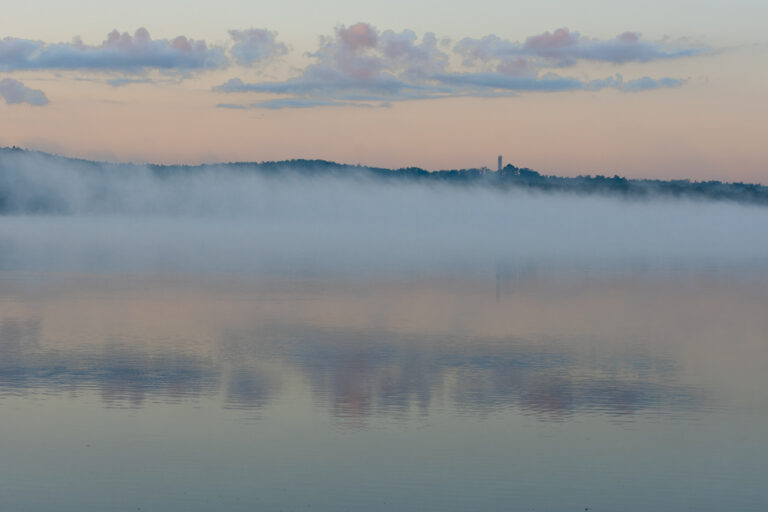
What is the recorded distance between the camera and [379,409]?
68.3 feet

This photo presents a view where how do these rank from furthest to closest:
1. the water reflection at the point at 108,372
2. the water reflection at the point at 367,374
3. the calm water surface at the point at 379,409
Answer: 1. the water reflection at the point at 108,372
2. the water reflection at the point at 367,374
3. the calm water surface at the point at 379,409

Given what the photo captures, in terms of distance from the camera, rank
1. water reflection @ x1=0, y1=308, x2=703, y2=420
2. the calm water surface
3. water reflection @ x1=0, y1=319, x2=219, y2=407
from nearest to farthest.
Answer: the calm water surface, water reflection @ x1=0, y1=308, x2=703, y2=420, water reflection @ x1=0, y1=319, x2=219, y2=407

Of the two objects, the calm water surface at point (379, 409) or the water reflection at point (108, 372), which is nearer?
the calm water surface at point (379, 409)

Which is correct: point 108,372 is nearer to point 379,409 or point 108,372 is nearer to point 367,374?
point 367,374

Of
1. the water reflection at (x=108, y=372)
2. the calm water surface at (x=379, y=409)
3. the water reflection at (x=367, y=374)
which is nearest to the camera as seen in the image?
the calm water surface at (x=379, y=409)

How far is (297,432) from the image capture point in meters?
18.8

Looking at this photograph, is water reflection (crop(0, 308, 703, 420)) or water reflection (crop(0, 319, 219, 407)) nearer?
water reflection (crop(0, 308, 703, 420))

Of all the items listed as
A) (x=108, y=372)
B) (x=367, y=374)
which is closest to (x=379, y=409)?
(x=367, y=374)

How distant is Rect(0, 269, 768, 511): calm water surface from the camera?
1588cm

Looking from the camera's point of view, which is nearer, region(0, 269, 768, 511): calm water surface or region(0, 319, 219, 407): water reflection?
region(0, 269, 768, 511): calm water surface

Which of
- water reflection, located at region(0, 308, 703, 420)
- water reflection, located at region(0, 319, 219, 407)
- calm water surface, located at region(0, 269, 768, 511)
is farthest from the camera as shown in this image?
water reflection, located at region(0, 319, 219, 407)

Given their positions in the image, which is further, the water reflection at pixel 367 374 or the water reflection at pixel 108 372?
the water reflection at pixel 108 372

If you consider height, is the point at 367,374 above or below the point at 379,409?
below

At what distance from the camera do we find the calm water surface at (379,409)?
15.9 m
